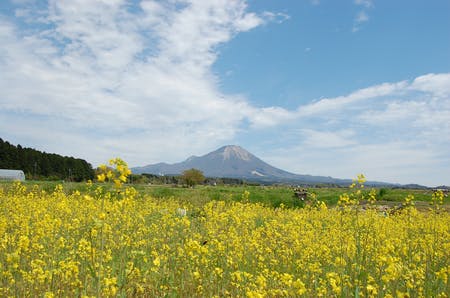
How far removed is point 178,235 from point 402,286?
471 centimetres

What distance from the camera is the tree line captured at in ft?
200

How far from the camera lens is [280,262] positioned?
650 cm

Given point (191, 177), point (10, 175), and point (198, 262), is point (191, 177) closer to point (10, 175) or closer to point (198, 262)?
point (10, 175)

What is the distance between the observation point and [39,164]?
6512cm

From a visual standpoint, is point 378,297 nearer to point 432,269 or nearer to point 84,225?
point 432,269

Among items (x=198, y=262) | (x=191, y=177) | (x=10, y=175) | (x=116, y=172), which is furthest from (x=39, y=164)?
(x=116, y=172)

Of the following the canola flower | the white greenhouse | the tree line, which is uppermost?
the tree line

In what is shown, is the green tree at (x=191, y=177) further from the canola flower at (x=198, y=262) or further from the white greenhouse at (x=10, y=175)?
the canola flower at (x=198, y=262)

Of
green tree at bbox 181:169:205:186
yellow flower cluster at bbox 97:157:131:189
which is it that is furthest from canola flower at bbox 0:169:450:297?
green tree at bbox 181:169:205:186

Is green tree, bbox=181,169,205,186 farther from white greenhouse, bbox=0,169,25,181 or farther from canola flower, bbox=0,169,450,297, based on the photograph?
canola flower, bbox=0,169,450,297

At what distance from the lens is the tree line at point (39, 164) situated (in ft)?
200

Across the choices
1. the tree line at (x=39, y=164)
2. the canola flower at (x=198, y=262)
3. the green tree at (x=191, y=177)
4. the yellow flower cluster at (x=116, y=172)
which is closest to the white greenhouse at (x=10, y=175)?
the tree line at (x=39, y=164)

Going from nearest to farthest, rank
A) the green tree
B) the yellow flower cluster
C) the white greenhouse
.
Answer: the yellow flower cluster < the white greenhouse < the green tree

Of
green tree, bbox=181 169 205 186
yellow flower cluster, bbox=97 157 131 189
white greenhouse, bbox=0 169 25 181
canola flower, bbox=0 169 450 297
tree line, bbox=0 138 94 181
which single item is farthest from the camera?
green tree, bbox=181 169 205 186
